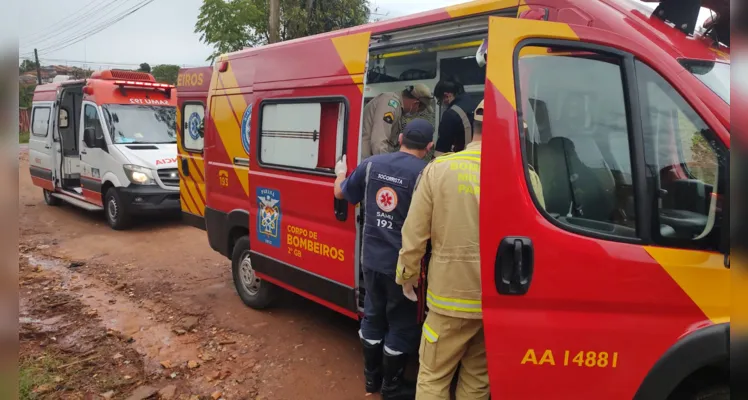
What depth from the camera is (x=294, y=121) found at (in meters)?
4.16

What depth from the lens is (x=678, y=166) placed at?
1937 millimetres

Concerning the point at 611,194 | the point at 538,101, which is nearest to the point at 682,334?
the point at 611,194

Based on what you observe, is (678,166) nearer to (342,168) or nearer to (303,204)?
(342,168)

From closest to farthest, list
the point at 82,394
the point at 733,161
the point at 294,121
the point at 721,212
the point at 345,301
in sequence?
the point at 733,161
the point at 721,212
the point at 82,394
the point at 345,301
the point at 294,121

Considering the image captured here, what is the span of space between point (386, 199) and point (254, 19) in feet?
39.1

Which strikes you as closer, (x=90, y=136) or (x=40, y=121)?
(x=90, y=136)

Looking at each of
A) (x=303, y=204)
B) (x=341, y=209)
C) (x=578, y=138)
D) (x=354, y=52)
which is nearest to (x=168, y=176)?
(x=303, y=204)

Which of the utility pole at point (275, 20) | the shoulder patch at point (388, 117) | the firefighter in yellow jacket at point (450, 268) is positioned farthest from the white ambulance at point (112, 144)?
the firefighter in yellow jacket at point (450, 268)

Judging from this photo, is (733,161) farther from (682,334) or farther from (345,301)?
(345,301)

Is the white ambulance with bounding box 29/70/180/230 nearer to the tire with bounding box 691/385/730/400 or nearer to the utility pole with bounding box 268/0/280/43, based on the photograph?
the utility pole with bounding box 268/0/280/43

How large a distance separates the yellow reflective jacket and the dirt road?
142 cm

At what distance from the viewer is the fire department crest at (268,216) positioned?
4.33 m

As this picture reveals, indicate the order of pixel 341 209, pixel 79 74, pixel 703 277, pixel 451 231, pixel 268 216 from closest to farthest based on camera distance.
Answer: pixel 703 277 → pixel 451 231 → pixel 341 209 → pixel 268 216 → pixel 79 74

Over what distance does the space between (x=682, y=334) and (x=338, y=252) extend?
7.78 feet
